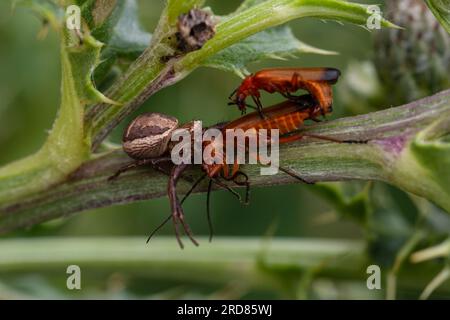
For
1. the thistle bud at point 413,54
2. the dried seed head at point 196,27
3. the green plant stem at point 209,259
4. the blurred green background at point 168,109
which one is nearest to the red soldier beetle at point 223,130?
the dried seed head at point 196,27

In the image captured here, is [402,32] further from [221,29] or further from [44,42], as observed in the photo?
[44,42]

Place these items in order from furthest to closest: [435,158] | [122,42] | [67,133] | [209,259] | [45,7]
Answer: [209,259], [122,42], [67,133], [45,7], [435,158]

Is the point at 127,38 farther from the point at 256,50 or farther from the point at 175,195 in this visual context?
the point at 175,195

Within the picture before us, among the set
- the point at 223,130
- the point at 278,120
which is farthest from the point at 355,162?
the point at 223,130

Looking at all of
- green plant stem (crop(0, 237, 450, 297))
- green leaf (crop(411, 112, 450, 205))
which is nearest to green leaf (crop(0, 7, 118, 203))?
green leaf (crop(411, 112, 450, 205))

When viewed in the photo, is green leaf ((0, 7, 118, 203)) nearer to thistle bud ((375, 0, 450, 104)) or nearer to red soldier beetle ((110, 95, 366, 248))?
red soldier beetle ((110, 95, 366, 248))

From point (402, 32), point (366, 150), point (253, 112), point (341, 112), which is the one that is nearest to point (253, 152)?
point (253, 112)

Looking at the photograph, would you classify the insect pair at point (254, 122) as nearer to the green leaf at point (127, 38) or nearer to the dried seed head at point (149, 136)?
the dried seed head at point (149, 136)
